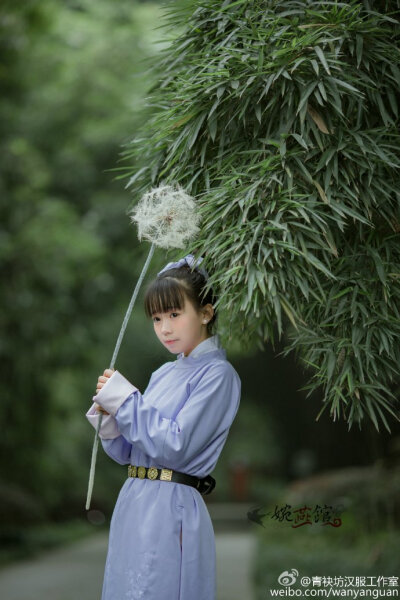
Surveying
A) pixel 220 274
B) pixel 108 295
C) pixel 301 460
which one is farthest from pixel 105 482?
pixel 220 274

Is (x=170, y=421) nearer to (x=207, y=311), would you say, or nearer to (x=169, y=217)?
(x=207, y=311)

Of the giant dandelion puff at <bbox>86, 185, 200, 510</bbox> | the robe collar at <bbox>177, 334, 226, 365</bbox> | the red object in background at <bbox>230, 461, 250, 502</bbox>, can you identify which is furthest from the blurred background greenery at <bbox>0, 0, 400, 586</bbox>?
the red object in background at <bbox>230, 461, 250, 502</bbox>

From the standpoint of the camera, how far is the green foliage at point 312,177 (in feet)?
7.30

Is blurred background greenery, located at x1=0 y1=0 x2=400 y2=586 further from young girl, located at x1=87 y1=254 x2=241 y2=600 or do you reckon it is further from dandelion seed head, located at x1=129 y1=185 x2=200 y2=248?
dandelion seed head, located at x1=129 y1=185 x2=200 y2=248

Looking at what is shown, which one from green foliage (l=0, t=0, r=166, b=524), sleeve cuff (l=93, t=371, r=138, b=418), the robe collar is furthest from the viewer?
green foliage (l=0, t=0, r=166, b=524)

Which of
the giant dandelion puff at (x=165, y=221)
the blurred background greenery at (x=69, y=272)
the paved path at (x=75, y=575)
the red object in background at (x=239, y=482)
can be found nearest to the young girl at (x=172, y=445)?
the giant dandelion puff at (x=165, y=221)

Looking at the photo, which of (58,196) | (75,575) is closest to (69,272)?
(58,196)

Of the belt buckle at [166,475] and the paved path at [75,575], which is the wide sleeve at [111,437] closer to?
the belt buckle at [166,475]

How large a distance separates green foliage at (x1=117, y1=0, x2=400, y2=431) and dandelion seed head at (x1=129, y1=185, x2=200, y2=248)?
0.17ft

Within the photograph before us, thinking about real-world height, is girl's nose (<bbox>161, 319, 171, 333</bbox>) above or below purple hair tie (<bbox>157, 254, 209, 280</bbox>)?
below

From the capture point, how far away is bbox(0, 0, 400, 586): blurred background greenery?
6699 mm

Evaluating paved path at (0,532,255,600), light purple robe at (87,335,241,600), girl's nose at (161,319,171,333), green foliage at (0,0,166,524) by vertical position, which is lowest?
paved path at (0,532,255,600)

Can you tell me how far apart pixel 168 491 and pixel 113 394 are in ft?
1.18

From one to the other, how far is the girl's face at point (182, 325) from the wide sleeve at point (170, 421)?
18 centimetres
